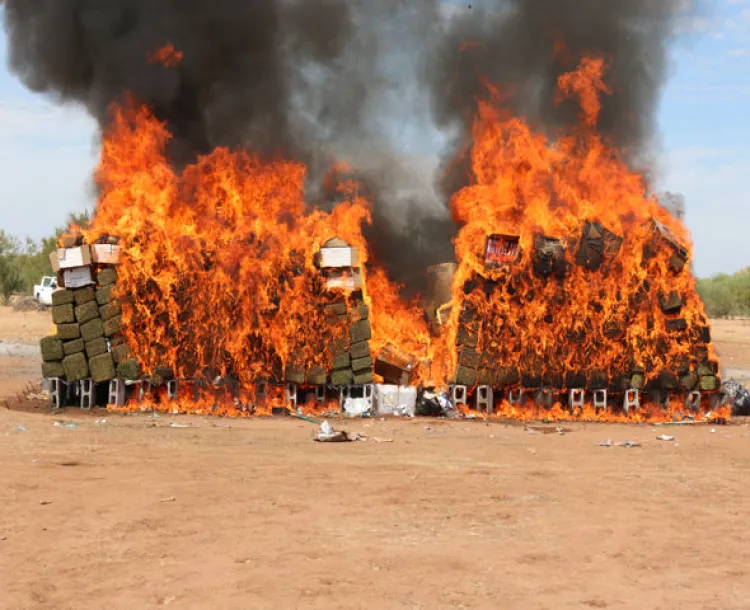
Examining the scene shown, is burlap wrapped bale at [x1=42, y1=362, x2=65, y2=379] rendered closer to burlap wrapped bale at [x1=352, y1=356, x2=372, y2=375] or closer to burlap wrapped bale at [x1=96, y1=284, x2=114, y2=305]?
burlap wrapped bale at [x1=96, y1=284, x2=114, y2=305]

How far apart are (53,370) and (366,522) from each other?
947 cm

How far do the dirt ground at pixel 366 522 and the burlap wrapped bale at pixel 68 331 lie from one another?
2.90 meters

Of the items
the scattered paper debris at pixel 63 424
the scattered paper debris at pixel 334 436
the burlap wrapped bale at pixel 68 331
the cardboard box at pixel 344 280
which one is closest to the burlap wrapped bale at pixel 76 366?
the burlap wrapped bale at pixel 68 331

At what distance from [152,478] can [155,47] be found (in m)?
11.4

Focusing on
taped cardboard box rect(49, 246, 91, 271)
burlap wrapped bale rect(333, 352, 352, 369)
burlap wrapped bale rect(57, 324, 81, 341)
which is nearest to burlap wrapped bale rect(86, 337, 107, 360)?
burlap wrapped bale rect(57, 324, 81, 341)

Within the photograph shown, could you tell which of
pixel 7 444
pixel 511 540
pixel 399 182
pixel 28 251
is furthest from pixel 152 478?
pixel 28 251

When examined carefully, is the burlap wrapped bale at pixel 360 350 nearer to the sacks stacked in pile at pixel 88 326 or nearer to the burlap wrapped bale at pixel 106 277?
the sacks stacked in pile at pixel 88 326

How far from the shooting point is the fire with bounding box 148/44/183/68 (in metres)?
18.5

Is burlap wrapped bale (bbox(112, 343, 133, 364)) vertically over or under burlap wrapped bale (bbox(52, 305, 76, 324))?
under

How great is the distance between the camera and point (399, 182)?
27188 millimetres

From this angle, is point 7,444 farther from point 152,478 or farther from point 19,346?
point 19,346

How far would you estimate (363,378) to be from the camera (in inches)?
618

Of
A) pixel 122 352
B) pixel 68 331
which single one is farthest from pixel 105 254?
pixel 122 352

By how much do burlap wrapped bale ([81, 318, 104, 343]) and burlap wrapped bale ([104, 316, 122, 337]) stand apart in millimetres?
91
